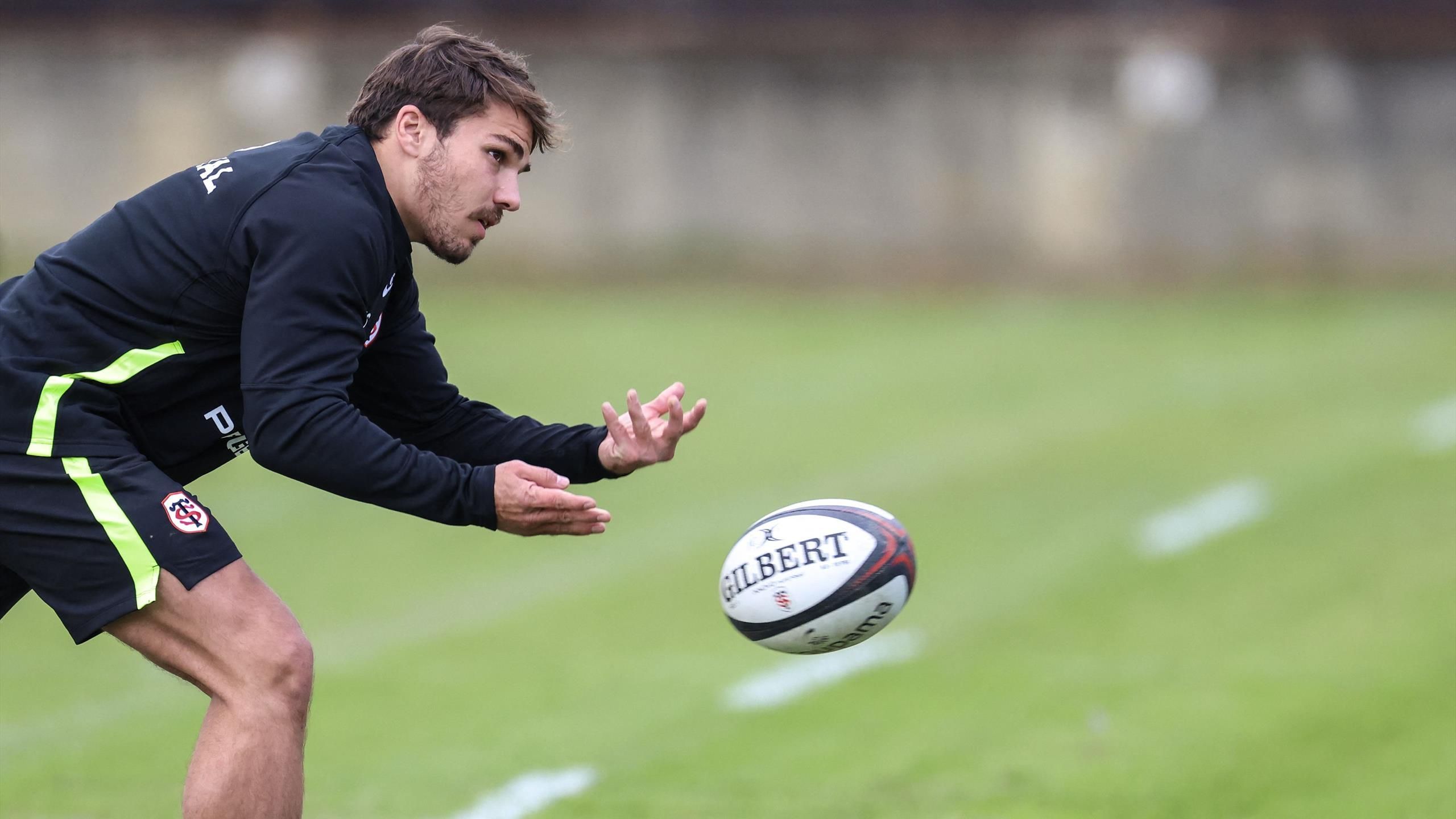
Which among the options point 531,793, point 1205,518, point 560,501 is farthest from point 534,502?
point 1205,518

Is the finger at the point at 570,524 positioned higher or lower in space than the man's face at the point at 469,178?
lower

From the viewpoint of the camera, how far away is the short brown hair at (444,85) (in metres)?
4.56

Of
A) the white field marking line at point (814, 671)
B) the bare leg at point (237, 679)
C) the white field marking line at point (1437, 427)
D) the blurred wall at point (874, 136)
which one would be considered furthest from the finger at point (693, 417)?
the blurred wall at point (874, 136)

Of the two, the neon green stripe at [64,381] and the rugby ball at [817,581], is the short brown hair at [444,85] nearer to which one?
the neon green stripe at [64,381]

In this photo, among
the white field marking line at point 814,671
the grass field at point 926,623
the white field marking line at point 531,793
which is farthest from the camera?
the white field marking line at point 814,671

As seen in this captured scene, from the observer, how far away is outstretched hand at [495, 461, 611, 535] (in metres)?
4.36

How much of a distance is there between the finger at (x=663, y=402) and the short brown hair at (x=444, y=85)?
34.3 inches

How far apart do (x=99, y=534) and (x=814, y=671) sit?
4.57 meters

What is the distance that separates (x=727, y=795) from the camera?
20.8 feet

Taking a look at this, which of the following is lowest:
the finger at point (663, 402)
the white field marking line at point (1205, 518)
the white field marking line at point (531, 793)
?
the white field marking line at point (531, 793)

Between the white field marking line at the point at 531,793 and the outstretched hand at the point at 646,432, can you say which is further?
the white field marking line at the point at 531,793

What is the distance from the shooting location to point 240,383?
4.48m

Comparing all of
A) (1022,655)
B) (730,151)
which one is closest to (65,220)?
(730,151)

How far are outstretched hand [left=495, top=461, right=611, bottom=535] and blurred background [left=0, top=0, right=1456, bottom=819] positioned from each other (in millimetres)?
2013
